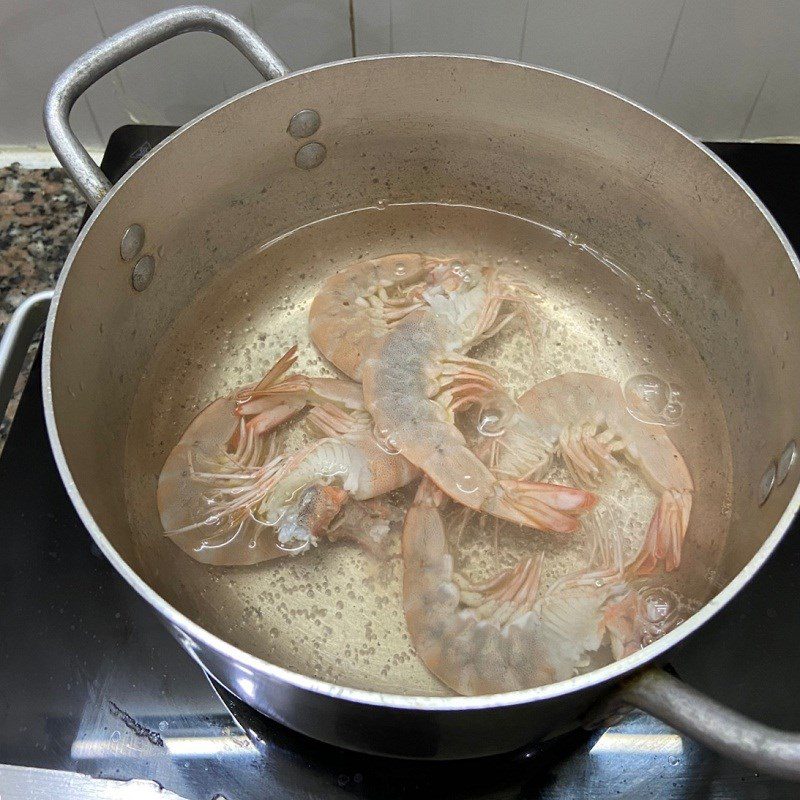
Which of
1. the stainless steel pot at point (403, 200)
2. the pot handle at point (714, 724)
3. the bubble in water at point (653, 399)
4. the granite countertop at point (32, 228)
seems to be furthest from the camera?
the granite countertop at point (32, 228)

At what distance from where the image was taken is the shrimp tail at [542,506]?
959 mm

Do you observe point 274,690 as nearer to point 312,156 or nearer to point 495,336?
point 495,336

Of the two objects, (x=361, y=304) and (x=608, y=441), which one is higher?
(x=361, y=304)

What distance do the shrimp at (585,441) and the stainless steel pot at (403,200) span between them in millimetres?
88

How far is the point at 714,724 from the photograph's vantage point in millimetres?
574

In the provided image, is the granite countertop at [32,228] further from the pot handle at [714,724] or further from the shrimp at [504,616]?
the pot handle at [714,724]

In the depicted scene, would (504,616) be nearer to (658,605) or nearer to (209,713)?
(658,605)

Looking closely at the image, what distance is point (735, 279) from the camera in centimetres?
101

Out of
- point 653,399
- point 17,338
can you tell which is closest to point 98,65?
point 17,338

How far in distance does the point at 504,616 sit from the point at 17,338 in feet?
2.27

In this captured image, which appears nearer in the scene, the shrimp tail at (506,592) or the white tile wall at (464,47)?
the shrimp tail at (506,592)

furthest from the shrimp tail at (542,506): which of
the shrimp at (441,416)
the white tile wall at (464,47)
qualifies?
the white tile wall at (464,47)

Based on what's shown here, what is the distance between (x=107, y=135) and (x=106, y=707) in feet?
3.20

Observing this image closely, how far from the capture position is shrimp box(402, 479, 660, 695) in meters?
0.84
